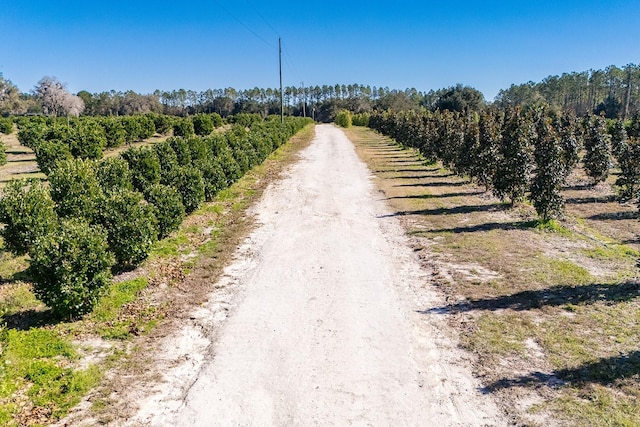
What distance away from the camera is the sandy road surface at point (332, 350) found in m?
5.72

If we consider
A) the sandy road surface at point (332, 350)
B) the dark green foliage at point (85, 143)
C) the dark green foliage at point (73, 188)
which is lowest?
the sandy road surface at point (332, 350)

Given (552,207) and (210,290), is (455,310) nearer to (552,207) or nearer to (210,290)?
(210,290)

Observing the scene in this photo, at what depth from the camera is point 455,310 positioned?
8531mm

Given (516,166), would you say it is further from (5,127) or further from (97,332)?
(5,127)

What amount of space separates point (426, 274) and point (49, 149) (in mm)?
20850

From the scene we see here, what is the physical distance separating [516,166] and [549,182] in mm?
2045

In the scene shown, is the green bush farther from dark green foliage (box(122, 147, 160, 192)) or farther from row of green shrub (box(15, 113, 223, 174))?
dark green foliage (box(122, 147, 160, 192))

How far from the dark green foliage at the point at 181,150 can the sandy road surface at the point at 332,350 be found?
33.2 ft

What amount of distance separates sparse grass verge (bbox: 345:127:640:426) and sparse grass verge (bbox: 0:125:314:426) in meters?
5.47

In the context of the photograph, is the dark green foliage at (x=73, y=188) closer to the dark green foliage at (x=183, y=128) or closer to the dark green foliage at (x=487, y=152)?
the dark green foliage at (x=487, y=152)

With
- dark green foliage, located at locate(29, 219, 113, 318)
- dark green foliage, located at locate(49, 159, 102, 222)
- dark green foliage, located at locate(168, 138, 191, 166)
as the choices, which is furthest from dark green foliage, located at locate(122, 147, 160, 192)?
dark green foliage, located at locate(29, 219, 113, 318)

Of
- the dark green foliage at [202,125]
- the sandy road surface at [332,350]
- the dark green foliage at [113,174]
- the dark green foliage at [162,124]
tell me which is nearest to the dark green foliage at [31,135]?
the dark green foliage at [162,124]

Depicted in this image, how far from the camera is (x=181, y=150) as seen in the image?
875 inches

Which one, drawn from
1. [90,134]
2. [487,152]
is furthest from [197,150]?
[487,152]
